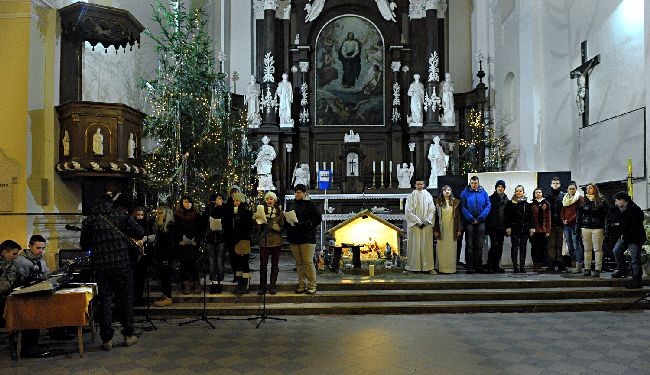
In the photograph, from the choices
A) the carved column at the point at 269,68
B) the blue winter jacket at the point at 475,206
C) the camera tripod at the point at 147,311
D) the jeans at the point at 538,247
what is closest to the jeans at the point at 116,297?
the camera tripod at the point at 147,311

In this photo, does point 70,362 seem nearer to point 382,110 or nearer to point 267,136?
point 267,136

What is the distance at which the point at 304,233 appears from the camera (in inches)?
348

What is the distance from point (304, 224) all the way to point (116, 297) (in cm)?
309

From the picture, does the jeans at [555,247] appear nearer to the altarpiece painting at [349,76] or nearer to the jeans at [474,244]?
the jeans at [474,244]

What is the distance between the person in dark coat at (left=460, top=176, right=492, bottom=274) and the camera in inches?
416

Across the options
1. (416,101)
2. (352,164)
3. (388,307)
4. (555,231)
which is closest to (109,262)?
(388,307)

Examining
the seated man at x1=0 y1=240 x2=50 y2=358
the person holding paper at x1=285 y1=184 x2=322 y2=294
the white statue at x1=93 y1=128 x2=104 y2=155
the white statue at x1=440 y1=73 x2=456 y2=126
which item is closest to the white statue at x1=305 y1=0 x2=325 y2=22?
the white statue at x1=440 y1=73 x2=456 y2=126

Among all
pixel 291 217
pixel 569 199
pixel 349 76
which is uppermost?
pixel 349 76

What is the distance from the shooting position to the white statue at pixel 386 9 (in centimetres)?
1919

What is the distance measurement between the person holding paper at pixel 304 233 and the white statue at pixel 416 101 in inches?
403

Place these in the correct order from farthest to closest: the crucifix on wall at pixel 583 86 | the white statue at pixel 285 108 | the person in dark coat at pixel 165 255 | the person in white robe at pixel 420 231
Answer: the white statue at pixel 285 108 → the crucifix on wall at pixel 583 86 → the person in white robe at pixel 420 231 → the person in dark coat at pixel 165 255

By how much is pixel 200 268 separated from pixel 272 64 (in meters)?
9.49

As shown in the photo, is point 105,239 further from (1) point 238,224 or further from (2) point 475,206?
(2) point 475,206

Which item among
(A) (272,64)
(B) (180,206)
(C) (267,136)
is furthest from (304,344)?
(A) (272,64)
